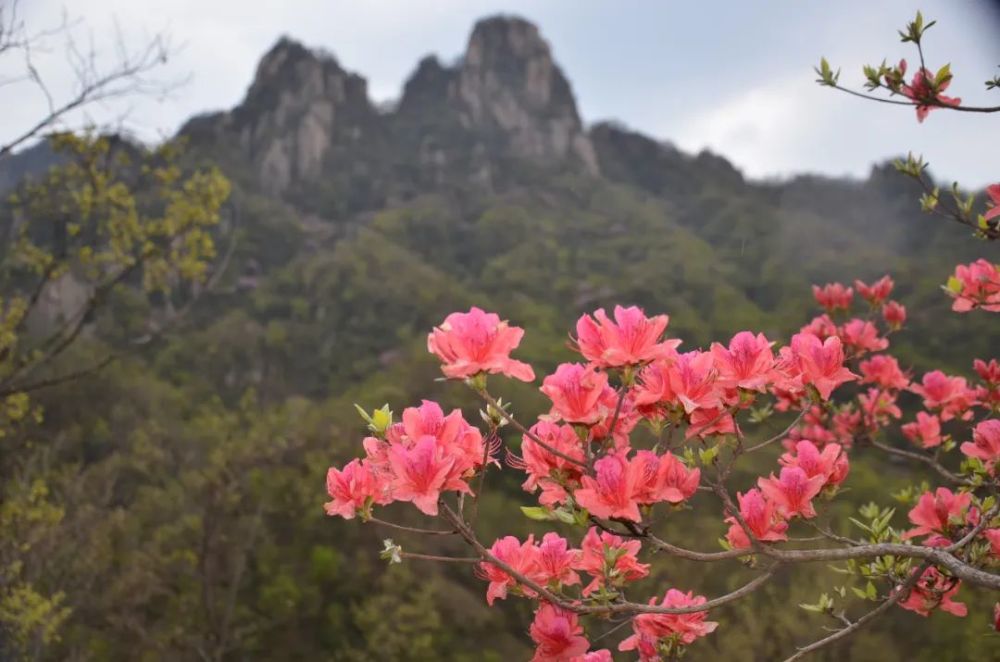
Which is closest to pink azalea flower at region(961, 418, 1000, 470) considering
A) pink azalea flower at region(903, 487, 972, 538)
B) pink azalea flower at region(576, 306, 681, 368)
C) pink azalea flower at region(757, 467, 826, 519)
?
pink azalea flower at region(903, 487, 972, 538)

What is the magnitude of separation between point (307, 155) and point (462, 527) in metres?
49.8

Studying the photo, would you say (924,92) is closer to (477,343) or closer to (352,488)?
(477,343)

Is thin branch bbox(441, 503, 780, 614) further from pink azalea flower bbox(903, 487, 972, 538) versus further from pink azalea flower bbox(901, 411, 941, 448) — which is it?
pink azalea flower bbox(901, 411, 941, 448)

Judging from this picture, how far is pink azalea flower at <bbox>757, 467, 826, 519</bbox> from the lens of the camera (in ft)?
4.15

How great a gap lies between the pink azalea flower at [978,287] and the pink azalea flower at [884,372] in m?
0.69

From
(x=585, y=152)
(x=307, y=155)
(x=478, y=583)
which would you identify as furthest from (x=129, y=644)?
(x=585, y=152)

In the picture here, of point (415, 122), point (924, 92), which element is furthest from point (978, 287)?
point (415, 122)

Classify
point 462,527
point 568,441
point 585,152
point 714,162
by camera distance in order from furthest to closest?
point 585,152, point 714,162, point 568,441, point 462,527

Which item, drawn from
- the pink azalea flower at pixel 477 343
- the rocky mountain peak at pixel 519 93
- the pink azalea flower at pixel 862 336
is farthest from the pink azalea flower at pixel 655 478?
the rocky mountain peak at pixel 519 93

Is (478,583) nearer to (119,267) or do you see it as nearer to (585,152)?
(119,267)

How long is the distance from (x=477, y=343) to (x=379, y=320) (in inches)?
1129

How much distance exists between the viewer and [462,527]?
1.12 meters

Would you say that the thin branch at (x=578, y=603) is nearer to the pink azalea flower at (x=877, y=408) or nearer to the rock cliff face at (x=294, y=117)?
the pink azalea flower at (x=877, y=408)

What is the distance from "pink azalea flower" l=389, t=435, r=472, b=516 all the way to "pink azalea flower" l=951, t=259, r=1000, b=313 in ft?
4.78
